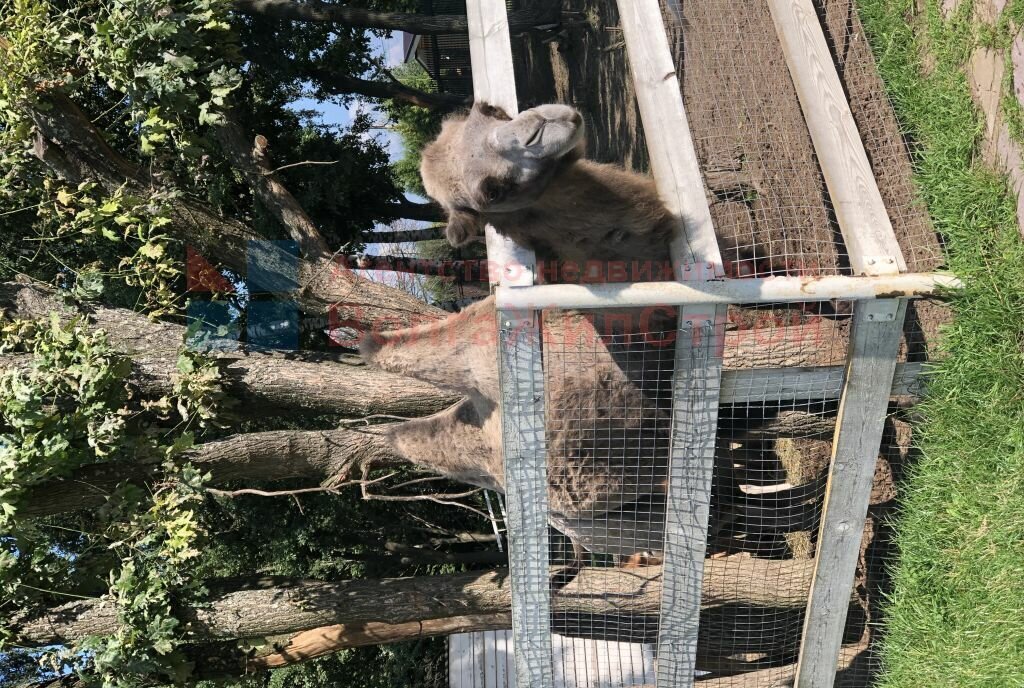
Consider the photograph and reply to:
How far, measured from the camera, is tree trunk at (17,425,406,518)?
14.5 feet

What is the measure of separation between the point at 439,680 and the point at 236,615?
17.7ft

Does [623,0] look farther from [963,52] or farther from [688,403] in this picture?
[688,403]

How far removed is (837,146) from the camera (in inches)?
128

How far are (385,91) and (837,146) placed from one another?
7.61 m

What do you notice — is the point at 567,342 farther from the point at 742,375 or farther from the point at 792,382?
the point at 792,382

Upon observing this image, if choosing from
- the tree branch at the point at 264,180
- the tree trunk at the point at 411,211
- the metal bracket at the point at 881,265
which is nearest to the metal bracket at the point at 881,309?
the metal bracket at the point at 881,265

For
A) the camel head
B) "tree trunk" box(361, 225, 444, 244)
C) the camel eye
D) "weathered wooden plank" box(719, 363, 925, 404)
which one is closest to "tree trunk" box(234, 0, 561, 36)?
"tree trunk" box(361, 225, 444, 244)

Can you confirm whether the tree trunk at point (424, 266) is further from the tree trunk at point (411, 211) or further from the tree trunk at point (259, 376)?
the tree trunk at point (259, 376)

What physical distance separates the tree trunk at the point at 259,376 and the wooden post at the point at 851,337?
268 centimetres

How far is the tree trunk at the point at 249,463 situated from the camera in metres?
4.42

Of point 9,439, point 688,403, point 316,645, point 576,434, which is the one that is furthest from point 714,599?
point 9,439

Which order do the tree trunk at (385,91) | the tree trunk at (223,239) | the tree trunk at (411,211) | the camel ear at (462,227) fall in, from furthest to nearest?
the tree trunk at (411,211) → the tree trunk at (385,91) → the tree trunk at (223,239) → the camel ear at (462,227)

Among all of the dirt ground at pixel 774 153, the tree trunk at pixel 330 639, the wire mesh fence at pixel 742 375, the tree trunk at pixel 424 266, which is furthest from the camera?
the tree trunk at pixel 424 266

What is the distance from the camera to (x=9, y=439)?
3.97m
